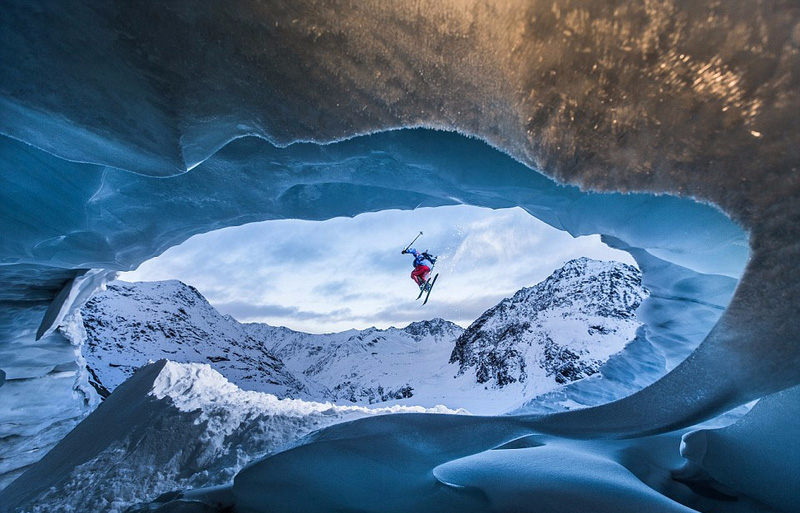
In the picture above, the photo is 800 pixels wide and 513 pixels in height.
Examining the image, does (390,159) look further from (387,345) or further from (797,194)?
(387,345)

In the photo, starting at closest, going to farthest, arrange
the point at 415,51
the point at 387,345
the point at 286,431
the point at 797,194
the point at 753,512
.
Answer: the point at 797,194 → the point at 415,51 → the point at 753,512 → the point at 286,431 → the point at 387,345

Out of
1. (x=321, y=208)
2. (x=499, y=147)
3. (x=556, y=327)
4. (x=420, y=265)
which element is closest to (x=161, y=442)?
(x=499, y=147)

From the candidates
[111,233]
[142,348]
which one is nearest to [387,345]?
[142,348]

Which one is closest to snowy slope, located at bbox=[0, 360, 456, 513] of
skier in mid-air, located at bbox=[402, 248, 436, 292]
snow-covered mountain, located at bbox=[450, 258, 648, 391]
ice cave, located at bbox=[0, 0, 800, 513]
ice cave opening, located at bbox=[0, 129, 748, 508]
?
ice cave, located at bbox=[0, 0, 800, 513]

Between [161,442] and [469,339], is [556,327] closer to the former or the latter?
[469,339]

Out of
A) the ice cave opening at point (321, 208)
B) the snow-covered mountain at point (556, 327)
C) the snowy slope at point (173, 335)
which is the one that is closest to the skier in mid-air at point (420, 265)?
the ice cave opening at point (321, 208)
